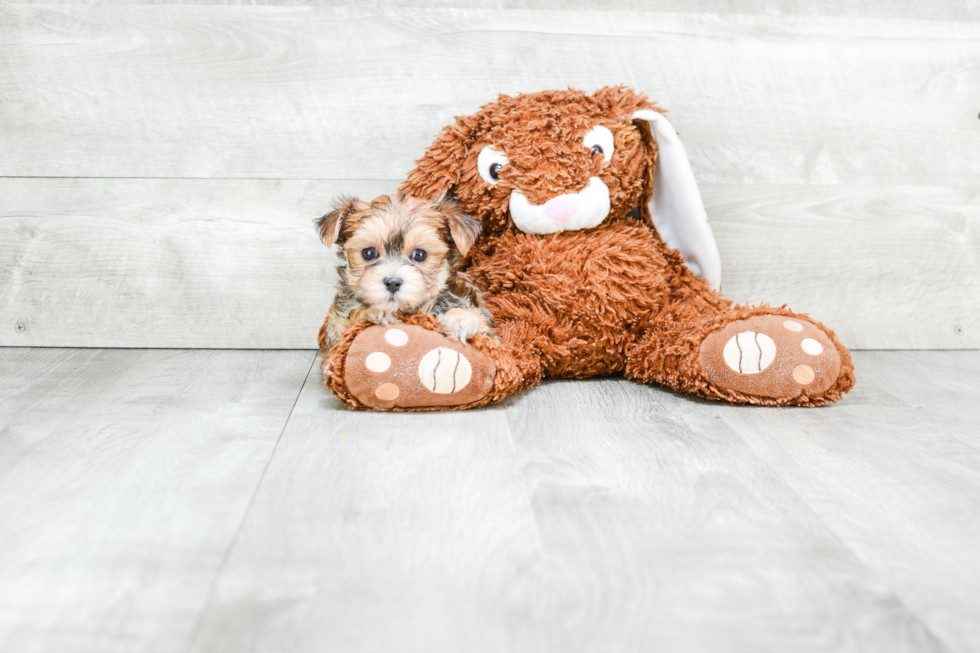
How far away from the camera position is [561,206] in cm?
164

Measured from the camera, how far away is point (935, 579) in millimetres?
895

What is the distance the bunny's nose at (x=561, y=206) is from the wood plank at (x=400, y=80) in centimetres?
50

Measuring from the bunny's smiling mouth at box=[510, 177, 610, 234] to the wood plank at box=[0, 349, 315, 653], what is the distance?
2.11ft

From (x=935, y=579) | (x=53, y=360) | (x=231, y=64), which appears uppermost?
(x=231, y=64)

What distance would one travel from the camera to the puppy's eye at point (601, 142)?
167 centimetres

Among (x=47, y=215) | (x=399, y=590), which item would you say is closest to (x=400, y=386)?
(x=399, y=590)

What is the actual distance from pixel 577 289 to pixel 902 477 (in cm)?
73

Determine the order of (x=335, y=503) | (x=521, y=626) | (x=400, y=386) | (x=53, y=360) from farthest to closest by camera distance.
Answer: (x=53, y=360)
(x=400, y=386)
(x=335, y=503)
(x=521, y=626)

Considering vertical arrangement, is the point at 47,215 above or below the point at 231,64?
below

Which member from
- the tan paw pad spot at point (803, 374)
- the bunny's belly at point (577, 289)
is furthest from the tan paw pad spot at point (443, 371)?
the tan paw pad spot at point (803, 374)

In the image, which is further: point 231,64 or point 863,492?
point 231,64

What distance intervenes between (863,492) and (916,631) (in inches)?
14.8

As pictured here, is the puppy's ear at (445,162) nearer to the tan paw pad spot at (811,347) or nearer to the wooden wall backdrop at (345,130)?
the wooden wall backdrop at (345,130)

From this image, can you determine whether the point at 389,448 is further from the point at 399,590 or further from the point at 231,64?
the point at 231,64
